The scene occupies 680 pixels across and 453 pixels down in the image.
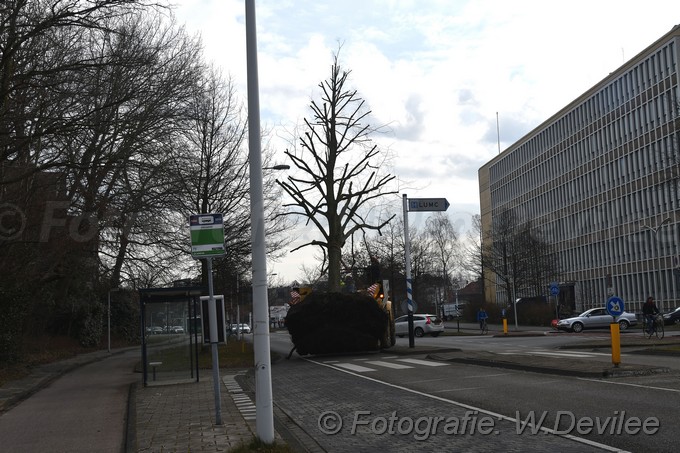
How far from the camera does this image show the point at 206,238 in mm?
11516

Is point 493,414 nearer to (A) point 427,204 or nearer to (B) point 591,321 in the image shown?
(A) point 427,204

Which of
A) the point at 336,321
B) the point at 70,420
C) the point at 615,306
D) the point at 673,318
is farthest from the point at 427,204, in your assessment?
the point at 673,318

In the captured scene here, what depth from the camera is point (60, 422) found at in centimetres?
1247

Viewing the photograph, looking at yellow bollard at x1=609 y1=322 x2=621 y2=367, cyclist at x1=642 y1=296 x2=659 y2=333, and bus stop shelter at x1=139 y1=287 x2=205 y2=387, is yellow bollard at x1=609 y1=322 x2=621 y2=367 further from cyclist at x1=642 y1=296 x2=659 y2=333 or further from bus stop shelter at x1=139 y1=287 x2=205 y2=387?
cyclist at x1=642 y1=296 x2=659 y2=333

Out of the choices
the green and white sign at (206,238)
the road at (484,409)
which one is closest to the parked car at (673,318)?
the road at (484,409)

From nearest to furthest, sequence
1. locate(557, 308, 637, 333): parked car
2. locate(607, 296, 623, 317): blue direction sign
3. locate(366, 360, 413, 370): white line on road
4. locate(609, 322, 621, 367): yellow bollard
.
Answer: locate(609, 322, 621, 367): yellow bollard < locate(607, 296, 623, 317): blue direction sign < locate(366, 360, 413, 370): white line on road < locate(557, 308, 637, 333): parked car

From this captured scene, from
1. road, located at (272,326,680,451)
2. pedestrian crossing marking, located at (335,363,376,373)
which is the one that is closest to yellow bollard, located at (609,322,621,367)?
road, located at (272,326,680,451)

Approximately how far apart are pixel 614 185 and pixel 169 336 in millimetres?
63044

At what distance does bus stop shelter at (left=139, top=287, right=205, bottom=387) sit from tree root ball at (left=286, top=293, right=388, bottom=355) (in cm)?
666

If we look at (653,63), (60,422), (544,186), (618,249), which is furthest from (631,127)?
(60,422)

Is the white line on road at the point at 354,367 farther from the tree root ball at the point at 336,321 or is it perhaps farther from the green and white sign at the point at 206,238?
the green and white sign at the point at 206,238

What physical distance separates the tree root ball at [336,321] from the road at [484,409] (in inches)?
299

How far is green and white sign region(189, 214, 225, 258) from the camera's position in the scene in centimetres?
1144

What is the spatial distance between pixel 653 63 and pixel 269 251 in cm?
4685
